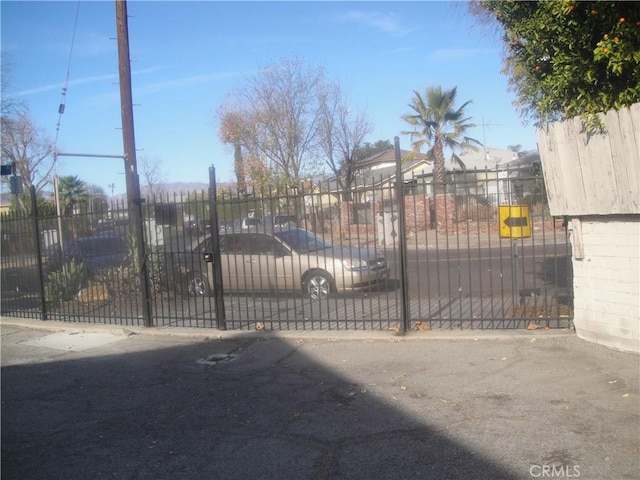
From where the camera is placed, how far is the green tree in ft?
19.0

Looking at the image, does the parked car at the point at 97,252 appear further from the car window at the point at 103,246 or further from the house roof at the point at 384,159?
the house roof at the point at 384,159

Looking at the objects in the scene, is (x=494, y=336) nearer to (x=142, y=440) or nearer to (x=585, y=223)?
(x=585, y=223)

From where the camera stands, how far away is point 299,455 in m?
4.55

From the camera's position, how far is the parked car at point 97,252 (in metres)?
10.6

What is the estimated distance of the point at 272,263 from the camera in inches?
411

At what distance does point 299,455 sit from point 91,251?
763 centimetres

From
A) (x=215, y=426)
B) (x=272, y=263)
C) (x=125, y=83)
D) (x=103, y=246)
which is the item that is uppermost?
(x=125, y=83)

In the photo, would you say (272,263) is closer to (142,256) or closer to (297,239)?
(297,239)

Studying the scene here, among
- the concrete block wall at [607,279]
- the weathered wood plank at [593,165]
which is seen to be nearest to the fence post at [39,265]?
the weathered wood plank at [593,165]

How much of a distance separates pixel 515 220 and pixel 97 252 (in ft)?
24.0

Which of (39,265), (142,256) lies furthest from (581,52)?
(39,265)

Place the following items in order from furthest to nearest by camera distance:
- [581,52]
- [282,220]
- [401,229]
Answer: [282,220]
[401,229]
[581,52]

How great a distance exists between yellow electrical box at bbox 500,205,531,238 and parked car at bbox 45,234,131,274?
6.51m

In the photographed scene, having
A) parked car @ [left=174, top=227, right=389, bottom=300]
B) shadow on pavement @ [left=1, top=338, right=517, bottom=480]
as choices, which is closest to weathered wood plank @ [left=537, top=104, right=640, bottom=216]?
parked car @ [left=174, top=227, right=389, bottom=300]
